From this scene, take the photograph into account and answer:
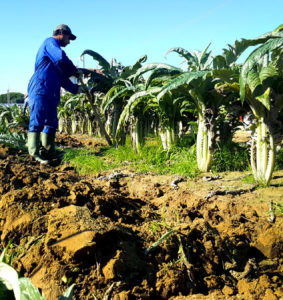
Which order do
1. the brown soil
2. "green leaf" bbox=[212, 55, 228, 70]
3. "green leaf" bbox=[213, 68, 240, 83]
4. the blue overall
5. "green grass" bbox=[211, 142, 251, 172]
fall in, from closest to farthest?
the brown soil → "green leaf" bbox=[213, 68, 240, 83] → "green leaf" bbox=[212, 55, 228, 70] → "green grass" bbox=[211, 142, 251, 172] → the blue overall

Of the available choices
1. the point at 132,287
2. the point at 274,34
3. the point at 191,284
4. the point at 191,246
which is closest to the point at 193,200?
the point at 191,246

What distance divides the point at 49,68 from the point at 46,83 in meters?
0.25

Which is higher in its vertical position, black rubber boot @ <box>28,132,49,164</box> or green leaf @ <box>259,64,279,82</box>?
green leaf @ <box>259,64,279,82</box>

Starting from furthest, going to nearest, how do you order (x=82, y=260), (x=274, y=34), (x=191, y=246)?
(x=274, y=34) < (x=191, y=246) < (x=82, y=260)

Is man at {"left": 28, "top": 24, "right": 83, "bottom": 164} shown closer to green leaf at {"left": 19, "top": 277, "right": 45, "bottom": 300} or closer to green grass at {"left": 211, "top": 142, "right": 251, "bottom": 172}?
green grass at {"left": 211, "top": 142, "right": 251, "bottom": 172}

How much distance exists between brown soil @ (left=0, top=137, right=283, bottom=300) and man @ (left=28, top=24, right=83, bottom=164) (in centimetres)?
243

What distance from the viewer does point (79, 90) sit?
5.33 metres

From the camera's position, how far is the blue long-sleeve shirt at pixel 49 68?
180 inches

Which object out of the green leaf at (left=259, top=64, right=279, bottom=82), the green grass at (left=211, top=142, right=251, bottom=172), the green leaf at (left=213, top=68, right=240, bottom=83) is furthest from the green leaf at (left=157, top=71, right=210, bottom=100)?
the green grass at (left=211, top=142, right=251, bottom=172)

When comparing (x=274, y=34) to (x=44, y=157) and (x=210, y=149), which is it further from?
(x=44, y=157)

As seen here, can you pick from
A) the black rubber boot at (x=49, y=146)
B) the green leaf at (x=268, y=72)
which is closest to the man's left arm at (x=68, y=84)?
the black rubber boot at (x=49, y=146)

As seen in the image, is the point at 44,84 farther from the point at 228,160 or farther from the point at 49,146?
the point at 228,160

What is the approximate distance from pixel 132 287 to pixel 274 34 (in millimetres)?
2122

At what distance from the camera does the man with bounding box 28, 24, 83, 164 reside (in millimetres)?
4635
